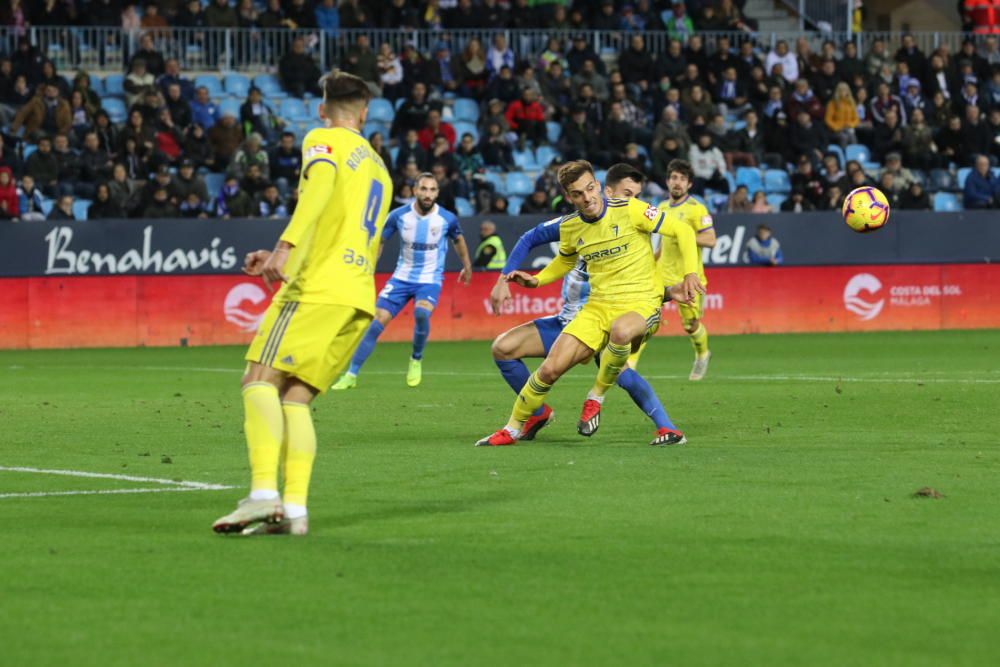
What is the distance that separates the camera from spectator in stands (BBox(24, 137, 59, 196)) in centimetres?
2761

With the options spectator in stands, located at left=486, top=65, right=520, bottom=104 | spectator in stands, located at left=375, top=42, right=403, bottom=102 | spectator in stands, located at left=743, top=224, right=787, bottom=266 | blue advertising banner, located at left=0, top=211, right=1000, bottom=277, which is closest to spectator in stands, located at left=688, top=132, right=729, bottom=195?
blue advertising banner, located at left=0, top=211, right=1000, bottom=277

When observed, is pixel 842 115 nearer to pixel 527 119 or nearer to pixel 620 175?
pixel 527 119

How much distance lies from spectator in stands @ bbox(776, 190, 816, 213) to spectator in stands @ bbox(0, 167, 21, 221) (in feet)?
44.9

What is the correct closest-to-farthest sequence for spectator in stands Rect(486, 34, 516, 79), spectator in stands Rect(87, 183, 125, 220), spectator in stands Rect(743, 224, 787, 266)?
spectator in stands Rect(87, 183, 125, 220) → spectator in stands Rect(743, 224, 787, 266) → spectator in stands Rect(486, 34, 516, 79)

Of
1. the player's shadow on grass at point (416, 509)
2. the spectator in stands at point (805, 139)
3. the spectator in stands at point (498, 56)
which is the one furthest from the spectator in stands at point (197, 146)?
the player's shadow on grass at point (416, 509)

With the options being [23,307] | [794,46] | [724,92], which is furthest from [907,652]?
[794,46]

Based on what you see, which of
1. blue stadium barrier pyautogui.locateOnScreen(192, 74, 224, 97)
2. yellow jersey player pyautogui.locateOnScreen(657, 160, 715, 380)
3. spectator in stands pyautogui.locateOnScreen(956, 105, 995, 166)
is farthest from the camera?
spectator in stands pyautogui.locateOnScreen(956, 105, 995, 166)

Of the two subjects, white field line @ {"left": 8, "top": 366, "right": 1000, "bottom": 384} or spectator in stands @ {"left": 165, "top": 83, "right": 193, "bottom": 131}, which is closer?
white field line @ {"left": 8, "top": 366, "right": 1000, "bottom": 384}

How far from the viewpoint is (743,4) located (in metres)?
39.3

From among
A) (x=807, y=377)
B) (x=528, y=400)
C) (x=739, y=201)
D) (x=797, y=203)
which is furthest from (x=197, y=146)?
(x=528, y=400)

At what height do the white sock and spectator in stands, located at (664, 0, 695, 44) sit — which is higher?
spectator in stands, located at (664, 0, 695, 44)

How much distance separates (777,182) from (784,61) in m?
3.31

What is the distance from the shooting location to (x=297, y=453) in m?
8.34

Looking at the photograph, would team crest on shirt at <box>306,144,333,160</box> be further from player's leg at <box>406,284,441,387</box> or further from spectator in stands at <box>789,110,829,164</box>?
spectator in stands at <box>789,110,829,164</box>
